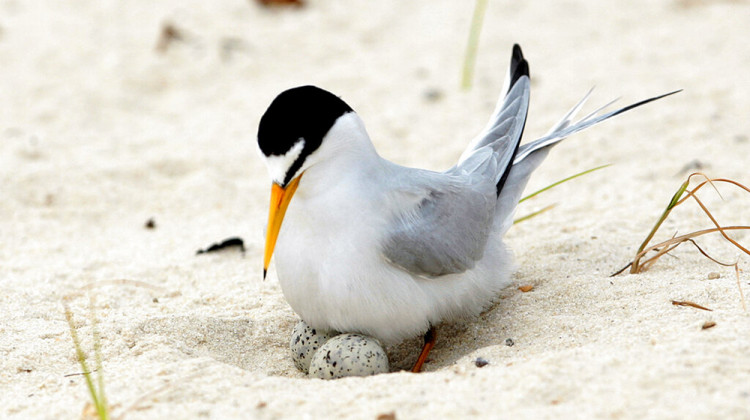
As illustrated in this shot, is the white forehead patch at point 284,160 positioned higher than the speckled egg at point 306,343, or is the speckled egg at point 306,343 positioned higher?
the white forehead patch at point 284,160

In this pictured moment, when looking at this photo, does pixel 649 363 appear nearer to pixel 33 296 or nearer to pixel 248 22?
pixel 33 296

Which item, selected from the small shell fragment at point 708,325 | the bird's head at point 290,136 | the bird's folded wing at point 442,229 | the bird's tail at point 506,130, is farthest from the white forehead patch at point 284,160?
the small shell fragment at point 708,325

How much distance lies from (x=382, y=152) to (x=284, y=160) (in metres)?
3.24

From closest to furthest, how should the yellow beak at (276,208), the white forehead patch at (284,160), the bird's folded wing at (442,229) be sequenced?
1. the white forehead patch at (284,160)
2. the yellow beak at (276,208)
3. the bird's folded wing at (442,229)

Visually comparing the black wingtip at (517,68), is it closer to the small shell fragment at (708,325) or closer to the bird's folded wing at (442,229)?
the bird's folded wing at (442,229)

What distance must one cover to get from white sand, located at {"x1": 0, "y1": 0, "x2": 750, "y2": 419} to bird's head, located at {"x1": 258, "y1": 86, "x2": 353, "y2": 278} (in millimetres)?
633

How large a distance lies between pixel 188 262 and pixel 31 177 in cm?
181

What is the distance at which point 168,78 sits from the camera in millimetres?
7535

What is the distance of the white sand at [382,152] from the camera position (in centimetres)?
271

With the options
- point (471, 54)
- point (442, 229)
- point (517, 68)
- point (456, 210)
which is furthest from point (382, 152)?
point (442, 229)

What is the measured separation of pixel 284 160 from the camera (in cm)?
301

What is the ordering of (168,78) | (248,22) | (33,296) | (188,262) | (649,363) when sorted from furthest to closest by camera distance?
(248,22) < (168,78) < (188,262) < (33,296) < (649,363)

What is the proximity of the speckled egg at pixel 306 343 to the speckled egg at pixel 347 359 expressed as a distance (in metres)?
0.10

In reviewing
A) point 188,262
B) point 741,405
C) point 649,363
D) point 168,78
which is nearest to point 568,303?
point 649,363
